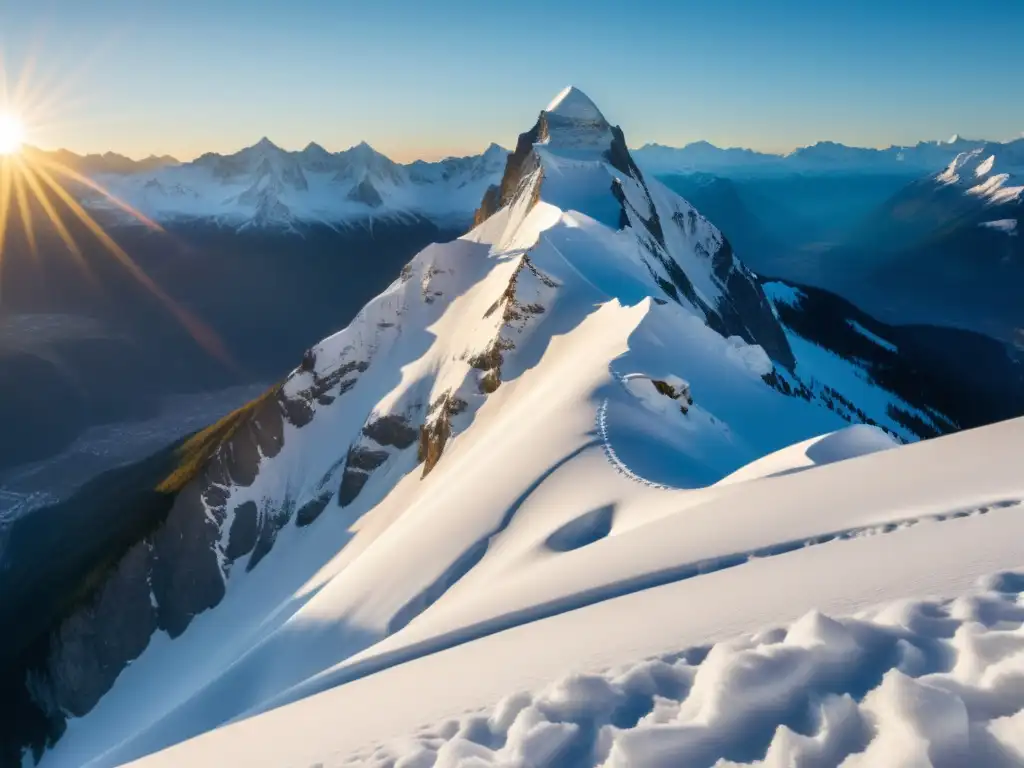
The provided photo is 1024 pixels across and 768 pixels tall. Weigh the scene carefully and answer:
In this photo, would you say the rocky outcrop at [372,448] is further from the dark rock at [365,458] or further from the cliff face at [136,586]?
the cliff face at [136,586]

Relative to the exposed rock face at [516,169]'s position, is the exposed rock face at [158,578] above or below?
below

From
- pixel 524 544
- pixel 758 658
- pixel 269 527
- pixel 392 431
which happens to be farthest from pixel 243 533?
pixel 758 658

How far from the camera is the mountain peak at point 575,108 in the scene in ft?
351

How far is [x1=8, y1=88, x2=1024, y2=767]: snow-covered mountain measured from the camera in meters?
5.61

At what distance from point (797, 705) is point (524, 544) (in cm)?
1465

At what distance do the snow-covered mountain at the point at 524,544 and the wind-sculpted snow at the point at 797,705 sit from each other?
0.10 feet

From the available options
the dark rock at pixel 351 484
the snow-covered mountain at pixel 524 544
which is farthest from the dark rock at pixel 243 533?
the dark rock at pixel 351 484

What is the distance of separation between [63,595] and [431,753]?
10669 centimetres

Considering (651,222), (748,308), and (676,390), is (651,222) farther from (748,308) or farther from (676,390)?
(676,390)

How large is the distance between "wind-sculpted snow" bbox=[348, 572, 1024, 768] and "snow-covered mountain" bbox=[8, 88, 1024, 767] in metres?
0.03

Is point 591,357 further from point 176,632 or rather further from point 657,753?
point 176,632

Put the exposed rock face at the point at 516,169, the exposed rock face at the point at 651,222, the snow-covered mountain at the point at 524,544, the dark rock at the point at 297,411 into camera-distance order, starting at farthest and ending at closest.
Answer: the exposed rock face at the point at 516,169 < the dark rock at the point at 297,411 < the exposed rock face at the point at 651,222 < the snow-covered mountain at the point at 524,544

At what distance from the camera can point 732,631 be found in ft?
20.4

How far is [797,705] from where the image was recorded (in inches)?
189
